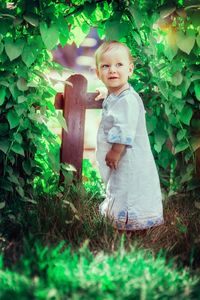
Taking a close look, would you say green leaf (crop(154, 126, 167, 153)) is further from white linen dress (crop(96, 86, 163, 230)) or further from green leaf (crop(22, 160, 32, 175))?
green leaf (crop(22, 160, 32, 175))

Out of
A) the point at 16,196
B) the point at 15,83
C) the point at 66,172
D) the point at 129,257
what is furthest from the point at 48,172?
the point at 129,257

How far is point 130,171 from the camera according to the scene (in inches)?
138

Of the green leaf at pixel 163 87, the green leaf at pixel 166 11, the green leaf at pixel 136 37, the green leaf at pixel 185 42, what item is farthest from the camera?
the green leaf at pixel 163 87

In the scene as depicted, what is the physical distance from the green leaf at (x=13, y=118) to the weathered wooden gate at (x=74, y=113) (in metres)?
0.68

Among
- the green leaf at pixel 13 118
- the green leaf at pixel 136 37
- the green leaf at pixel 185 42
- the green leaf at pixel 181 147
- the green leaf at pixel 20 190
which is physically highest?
the green leaf at pixel 136 37

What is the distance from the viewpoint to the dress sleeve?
339 cm

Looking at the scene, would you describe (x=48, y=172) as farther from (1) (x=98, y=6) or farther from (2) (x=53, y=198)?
(1) (x=98, y=6)

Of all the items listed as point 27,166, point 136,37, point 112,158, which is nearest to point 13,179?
point 27,166

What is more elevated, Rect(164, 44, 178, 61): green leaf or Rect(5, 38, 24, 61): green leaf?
Rect(164, 44, 178, 61): green leaf

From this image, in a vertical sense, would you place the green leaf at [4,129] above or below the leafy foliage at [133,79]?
below

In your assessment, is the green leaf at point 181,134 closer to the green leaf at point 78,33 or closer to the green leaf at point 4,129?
the green leaf at point 78,33

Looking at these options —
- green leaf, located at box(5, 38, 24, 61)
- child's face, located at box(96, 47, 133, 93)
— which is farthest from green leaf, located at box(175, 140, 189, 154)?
green leaf, located at box(5, 38, 24, 61)

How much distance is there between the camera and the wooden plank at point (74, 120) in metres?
4.26

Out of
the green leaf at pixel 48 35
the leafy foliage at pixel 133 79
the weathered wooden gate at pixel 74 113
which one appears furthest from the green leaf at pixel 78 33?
the green leaf at pixel 48 35
